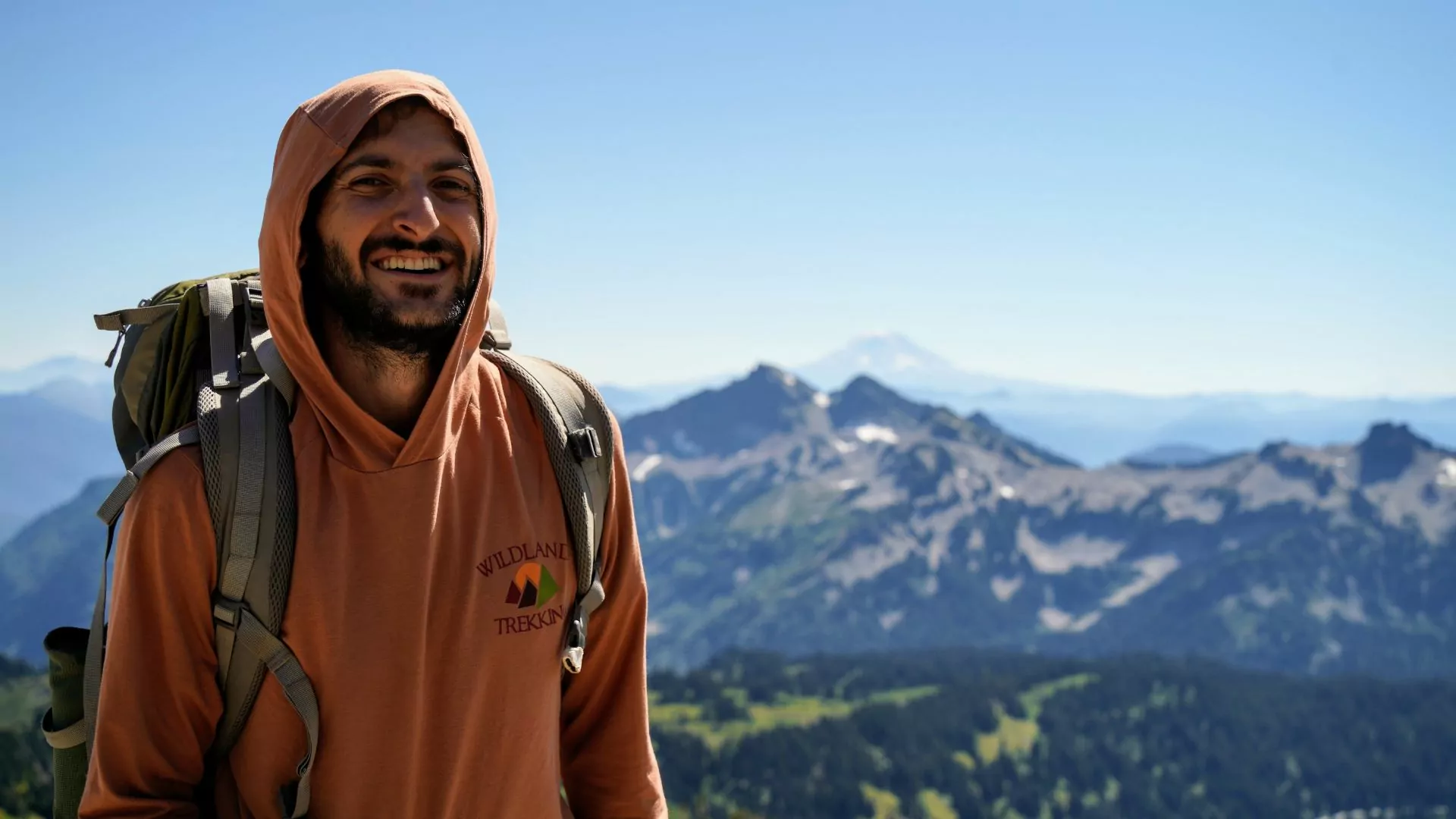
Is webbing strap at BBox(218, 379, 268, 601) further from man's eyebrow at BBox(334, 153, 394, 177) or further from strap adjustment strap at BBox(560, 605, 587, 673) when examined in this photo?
strap adjustment strap at BBox(560, 605, 587, 673)

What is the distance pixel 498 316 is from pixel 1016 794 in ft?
642

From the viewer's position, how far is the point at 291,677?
2879 millimetres

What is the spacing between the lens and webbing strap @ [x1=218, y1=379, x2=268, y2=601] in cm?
278

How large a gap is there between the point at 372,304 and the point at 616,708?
1449 mm

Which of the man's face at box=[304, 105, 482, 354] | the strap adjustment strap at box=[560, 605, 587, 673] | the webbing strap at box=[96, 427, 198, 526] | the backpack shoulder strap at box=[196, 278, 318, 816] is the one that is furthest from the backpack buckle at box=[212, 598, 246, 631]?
the strap adjustment strap at box=[560, 605, 587, 673]

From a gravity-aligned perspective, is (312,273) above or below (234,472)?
above

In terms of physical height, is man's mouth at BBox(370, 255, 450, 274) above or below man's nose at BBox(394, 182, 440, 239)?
below

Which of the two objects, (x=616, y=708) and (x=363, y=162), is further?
Result: (x=616, y=708)

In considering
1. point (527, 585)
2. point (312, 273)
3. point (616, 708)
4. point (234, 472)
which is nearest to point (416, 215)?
point (312, 273)

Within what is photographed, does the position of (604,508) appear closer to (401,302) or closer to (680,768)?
(401,302)

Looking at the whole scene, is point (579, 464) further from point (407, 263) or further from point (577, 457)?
point (407, 263)

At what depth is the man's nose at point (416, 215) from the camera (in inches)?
113

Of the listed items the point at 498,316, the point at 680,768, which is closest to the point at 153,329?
the point at 498,316

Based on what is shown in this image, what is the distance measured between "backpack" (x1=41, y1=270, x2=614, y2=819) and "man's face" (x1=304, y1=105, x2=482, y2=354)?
281mm
